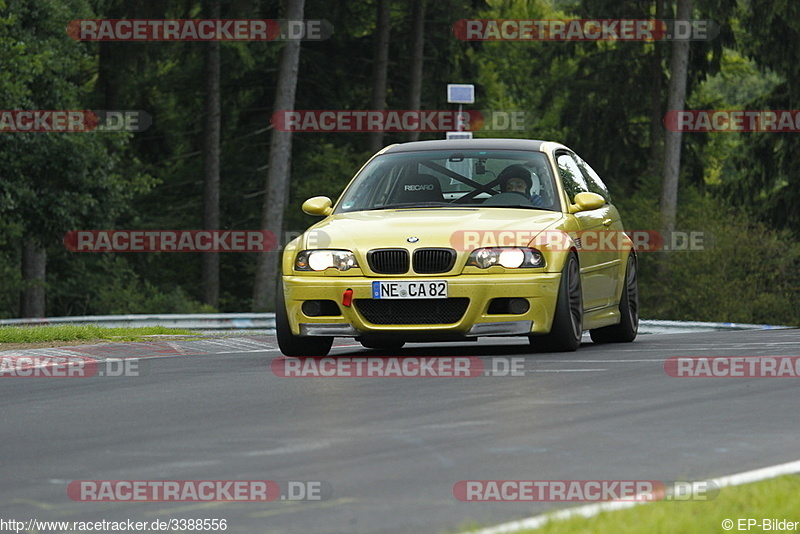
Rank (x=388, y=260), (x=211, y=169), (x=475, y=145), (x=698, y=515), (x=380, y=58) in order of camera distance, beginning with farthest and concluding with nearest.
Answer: (x=380, y=58), (x=211, y=169), (x=475, y=145), (x=388, y=260), (x=698, y=515)

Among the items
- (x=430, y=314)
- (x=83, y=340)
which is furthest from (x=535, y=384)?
(x=83, y=340)

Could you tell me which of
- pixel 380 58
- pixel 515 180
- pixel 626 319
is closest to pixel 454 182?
pixel 515 180

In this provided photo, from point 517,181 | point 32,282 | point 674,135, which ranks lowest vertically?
point 32,282

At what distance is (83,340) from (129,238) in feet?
111

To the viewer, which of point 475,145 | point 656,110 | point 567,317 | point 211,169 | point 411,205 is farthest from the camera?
point 656,110

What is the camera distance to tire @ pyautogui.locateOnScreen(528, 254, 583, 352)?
12.6 metres

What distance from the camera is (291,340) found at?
13031 mm

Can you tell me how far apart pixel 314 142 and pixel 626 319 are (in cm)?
3869

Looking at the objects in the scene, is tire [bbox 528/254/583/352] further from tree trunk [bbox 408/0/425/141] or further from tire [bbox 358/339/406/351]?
A: tree trunk [bbox 408/0/425/141]

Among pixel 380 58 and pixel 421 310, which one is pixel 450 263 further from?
A: pixel 380 58

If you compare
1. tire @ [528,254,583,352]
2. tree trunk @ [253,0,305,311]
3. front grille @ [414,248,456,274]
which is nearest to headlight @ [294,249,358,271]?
front grille @ [414,248,456,274]

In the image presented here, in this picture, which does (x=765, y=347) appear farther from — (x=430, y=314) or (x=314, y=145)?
(x=314, y=145)

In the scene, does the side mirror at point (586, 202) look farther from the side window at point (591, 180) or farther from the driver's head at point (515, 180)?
the side window at point (591, 180)

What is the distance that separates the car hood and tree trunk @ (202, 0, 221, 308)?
3572 centimetres
